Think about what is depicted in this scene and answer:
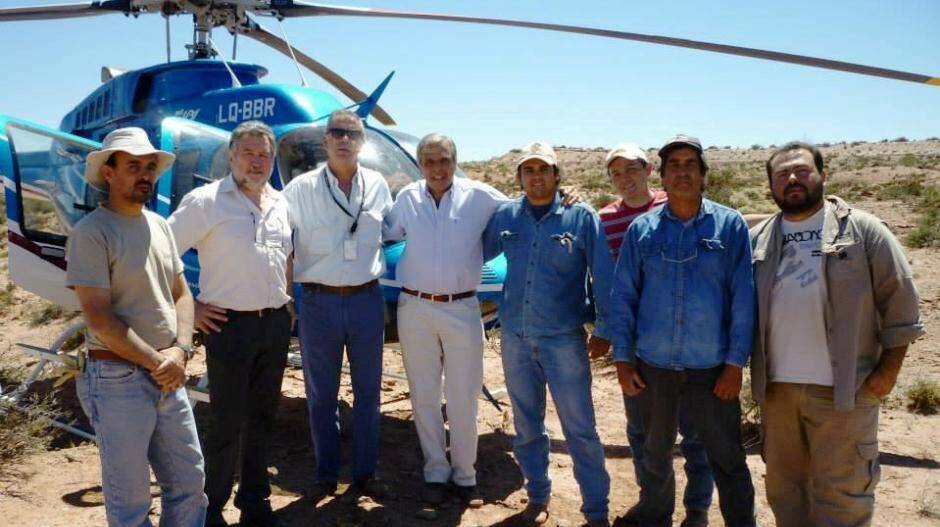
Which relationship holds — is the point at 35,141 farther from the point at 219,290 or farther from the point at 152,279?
the point at 152,279

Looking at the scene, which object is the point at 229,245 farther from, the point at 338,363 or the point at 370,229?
the point at 338,363

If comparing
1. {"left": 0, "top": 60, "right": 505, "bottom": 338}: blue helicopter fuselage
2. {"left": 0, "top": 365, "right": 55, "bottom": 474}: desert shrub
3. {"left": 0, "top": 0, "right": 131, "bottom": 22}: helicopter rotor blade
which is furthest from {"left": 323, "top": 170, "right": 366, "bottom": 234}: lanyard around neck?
{"left": 0, "top": 0, "right": 131, "bottom": 22}: helicopter rotor blade

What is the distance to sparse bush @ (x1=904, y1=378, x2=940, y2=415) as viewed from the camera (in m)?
6.19

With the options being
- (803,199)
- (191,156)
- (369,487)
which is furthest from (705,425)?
(191,156)

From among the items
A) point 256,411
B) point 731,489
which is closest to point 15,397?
point 256,411

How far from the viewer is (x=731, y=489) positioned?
347 cm

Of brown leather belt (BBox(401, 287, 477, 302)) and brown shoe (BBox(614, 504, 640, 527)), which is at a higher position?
brown leather belt (BBox(401, 287, 477, 302))

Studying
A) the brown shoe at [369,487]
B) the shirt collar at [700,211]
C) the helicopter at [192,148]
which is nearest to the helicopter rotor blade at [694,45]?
the helicopter at [192,148]

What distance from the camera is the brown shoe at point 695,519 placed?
13.1 ft

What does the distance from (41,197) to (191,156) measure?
3.54 feet

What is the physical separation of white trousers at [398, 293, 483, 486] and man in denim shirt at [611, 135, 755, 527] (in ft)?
3.01

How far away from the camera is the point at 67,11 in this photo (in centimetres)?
647

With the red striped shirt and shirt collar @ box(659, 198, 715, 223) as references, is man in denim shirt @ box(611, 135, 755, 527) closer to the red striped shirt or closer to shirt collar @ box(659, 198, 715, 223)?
shirt collar @ box(659, 198, 715, 223)

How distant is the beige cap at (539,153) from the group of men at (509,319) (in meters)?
0.01
